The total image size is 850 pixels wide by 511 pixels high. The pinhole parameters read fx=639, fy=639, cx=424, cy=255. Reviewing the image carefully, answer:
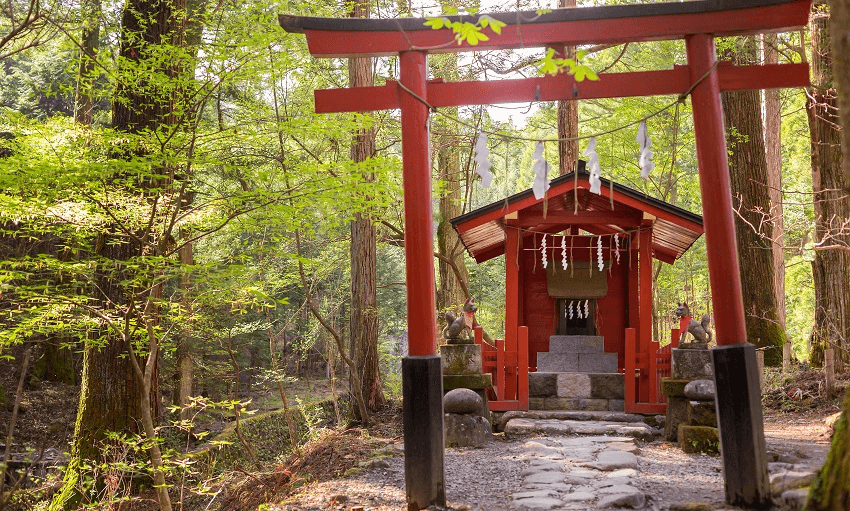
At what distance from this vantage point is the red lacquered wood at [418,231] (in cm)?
538

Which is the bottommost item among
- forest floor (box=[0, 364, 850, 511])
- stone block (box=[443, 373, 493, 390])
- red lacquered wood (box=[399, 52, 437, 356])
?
forest floor (box=[0, 364, 850, 511])

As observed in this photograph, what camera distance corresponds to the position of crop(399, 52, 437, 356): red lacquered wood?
17.6 feet

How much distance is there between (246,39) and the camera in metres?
6.81

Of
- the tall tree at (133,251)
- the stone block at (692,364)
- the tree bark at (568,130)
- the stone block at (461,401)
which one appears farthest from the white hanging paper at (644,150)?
the tree bark at (568,130)

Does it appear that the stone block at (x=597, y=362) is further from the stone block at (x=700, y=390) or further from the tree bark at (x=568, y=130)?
the tree bark at (x=568, y=130)

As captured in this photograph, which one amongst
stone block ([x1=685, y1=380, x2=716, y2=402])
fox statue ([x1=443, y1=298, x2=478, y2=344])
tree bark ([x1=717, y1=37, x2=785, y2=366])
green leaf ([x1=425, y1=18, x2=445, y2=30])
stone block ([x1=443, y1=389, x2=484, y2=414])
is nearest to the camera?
green leaf ([x1=425, y1=18, x2=445, y2=30])

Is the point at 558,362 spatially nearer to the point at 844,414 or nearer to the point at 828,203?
the point at 828,203

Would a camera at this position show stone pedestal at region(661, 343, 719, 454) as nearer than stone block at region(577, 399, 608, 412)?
Yes

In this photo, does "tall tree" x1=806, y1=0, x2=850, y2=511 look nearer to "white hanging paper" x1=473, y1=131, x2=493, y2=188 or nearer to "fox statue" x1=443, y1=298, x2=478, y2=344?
"white hanging paper" x1=473, y1=131, x2=493, y2=188

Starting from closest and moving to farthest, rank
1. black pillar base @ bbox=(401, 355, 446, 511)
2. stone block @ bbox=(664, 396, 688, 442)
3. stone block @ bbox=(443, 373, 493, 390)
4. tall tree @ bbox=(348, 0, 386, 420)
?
1. black pillar base @ bbox=(401, 355, 446, 511)
2. stone block @ bbox=(664, 396, 688, 442)
3. stone block @ bbox=(443, 373, 493, 390)
4. tall tree @ bbox=(348, 0, 386, 420)

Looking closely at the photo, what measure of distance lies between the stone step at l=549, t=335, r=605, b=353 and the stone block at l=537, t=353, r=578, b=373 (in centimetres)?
10

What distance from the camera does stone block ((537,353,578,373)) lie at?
11.7 meters

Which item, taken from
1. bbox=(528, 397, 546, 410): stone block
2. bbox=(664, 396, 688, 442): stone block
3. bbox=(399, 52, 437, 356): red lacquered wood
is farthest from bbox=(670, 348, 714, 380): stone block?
bbox=(399, 52, 437, 356): red lacquered wood

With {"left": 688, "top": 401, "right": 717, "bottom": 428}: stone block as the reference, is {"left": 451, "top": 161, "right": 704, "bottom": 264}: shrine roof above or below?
above
